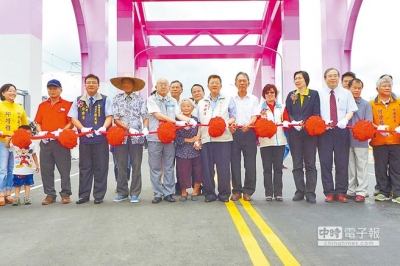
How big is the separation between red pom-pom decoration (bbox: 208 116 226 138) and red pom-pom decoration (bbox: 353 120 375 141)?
2.00 m

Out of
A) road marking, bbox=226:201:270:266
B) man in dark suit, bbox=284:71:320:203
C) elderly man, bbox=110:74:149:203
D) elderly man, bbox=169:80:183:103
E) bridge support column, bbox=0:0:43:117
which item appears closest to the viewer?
road marking, bbox=226:201:270:266

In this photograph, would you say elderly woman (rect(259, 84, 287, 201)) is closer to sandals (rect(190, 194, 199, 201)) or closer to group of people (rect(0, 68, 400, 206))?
group of people (rect(0, 68, 400, 206))

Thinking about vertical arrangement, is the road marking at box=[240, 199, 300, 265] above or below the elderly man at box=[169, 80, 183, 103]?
below

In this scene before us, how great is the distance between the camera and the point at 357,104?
6.30 metres

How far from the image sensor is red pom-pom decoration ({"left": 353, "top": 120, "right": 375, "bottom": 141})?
5789 millimetres

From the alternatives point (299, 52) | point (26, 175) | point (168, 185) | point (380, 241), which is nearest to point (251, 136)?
point (168, 185)

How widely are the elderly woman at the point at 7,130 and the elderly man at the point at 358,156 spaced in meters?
5.42

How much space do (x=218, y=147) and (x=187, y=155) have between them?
1.88 ft

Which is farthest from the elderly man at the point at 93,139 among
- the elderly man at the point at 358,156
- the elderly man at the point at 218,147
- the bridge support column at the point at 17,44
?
the bridge support column at the point at 17,44

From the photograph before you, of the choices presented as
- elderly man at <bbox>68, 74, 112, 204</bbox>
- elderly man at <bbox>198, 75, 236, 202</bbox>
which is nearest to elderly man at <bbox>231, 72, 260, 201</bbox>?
elderly man at <bbox>198, 75, 236, 202</bbox>

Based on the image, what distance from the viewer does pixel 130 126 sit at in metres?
6.25

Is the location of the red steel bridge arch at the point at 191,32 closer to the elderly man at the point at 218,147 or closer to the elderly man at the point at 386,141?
the elderly man at the point at 218,147

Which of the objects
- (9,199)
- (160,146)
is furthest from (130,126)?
(9,199)

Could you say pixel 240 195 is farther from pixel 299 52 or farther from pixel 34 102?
pixel 299 52
